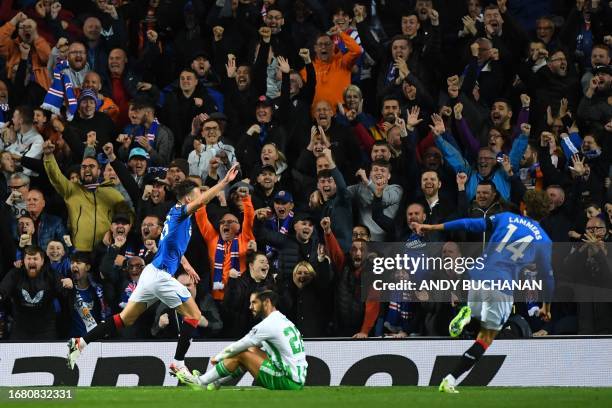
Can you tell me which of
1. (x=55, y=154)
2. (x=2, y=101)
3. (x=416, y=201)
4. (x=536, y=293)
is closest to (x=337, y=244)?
(x=416, y=201)

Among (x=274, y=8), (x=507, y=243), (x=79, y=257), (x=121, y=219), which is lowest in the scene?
(x=79, y=257)

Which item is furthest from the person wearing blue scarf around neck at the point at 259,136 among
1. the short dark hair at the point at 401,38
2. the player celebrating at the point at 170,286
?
the player celebrating at the point at 170,286

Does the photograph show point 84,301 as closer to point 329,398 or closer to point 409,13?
point 329,398

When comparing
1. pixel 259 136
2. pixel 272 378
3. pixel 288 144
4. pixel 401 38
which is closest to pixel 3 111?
pixel 259 136

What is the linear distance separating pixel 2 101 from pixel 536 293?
321 inches

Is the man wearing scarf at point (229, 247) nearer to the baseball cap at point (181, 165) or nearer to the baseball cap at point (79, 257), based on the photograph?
the baseball cap at point (181, 165)

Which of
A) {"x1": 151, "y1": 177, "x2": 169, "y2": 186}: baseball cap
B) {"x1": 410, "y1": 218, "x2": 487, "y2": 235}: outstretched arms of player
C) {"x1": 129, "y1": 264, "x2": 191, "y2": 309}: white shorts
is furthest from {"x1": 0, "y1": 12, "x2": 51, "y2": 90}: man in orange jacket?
{"x1": 410, "y1": 218, "x2": 487, "y2": 235}: outstretched arms of player

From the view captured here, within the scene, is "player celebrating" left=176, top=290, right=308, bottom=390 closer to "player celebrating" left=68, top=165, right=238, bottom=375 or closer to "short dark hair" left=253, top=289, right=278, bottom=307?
"short dark hair" left=253, top=289, right=278, bottom=307

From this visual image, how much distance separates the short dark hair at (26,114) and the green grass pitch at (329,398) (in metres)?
4.59

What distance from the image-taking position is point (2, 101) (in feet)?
63.0

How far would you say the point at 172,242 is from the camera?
1497 cm

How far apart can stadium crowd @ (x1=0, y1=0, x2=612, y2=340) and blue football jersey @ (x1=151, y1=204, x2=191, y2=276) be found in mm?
1568

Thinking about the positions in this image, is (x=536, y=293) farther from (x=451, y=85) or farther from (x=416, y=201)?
(x=451, y=85)

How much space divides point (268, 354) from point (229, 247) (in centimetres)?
374
